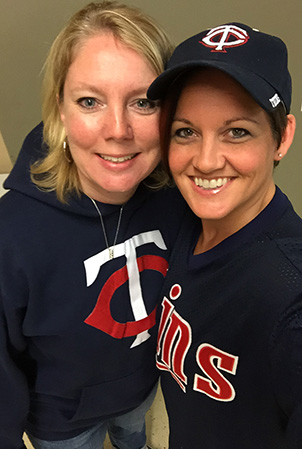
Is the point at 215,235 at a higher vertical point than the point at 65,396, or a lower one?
higher

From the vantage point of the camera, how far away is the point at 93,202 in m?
0.93

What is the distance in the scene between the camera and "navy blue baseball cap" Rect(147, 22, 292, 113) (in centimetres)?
67

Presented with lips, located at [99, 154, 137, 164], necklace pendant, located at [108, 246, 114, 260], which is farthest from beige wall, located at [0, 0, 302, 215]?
necklace pendant, located at [108, 246, 114, 260]

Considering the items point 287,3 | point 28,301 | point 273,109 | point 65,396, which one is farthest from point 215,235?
point 287,3

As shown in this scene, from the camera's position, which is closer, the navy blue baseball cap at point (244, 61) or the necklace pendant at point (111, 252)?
the navy blue baseball cap at point (244, 61)

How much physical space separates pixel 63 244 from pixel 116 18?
487mm

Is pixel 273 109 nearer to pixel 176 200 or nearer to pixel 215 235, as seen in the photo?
pixel 215 235

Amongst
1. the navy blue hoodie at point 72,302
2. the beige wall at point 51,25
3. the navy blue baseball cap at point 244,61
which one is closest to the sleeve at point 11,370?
the navy blue hoodie at point 72,302

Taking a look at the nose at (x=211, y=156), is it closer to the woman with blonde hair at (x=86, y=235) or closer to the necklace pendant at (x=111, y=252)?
the woman with blonde hair at (x=86, y=235)

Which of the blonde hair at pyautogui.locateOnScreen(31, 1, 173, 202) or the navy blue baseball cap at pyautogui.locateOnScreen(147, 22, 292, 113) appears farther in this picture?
the blonde hair at pyautogui.locateOnScreen(31, 1, 173, 202)

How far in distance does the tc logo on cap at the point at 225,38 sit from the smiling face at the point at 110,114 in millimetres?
147

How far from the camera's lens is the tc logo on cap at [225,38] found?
701 millimetres

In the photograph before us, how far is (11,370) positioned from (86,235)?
0.39m

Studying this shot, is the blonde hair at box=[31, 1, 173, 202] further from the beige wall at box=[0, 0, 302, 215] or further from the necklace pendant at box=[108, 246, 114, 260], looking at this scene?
the beige wall at box=[0, 0, 302, 215]
